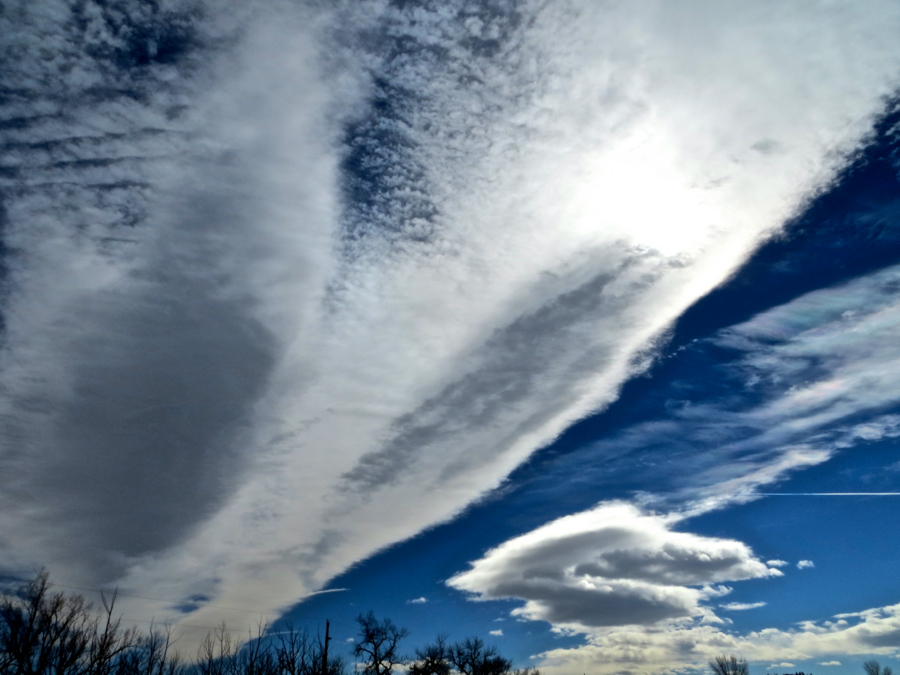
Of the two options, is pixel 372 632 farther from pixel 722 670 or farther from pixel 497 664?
pixel 722 670

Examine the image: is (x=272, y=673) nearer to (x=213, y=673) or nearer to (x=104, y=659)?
(x=213, y=673)

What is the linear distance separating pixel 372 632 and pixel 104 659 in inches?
1089

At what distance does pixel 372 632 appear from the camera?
195 ft

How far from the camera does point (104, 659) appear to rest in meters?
39.9

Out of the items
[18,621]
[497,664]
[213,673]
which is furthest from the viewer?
[497,664]

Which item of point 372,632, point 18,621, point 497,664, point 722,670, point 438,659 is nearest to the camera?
point 18,621

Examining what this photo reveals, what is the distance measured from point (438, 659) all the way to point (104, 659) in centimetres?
4637

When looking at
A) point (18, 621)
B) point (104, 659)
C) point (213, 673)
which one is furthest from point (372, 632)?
point (18, 621)

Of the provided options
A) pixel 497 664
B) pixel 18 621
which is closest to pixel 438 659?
pixel 497 664

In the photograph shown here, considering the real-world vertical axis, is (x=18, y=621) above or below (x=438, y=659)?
above

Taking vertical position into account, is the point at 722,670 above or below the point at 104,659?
below

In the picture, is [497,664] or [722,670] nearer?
[497,664]

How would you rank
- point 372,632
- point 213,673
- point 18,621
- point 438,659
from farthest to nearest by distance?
point 438,659, point 372,632, point 213,673, point 18,621

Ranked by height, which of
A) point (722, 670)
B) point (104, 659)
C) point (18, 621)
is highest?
point (18, 621)
